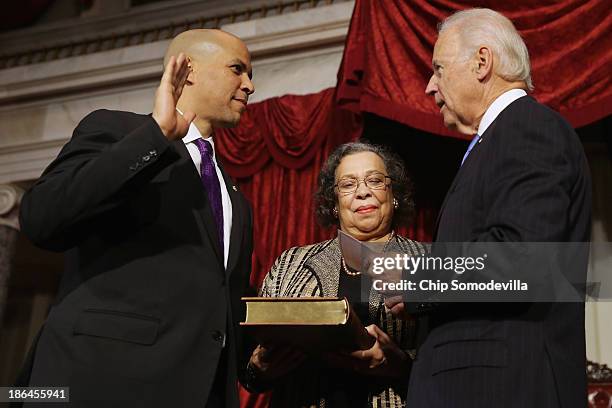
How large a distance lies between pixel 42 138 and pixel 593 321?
376 centimetres

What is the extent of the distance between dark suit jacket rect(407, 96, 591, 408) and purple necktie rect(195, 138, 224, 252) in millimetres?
670

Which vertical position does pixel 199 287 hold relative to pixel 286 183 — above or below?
below

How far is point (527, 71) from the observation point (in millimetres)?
2109

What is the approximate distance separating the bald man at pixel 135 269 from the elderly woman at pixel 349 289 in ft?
1.41

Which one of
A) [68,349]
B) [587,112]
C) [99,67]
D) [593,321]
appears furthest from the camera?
[99,67]

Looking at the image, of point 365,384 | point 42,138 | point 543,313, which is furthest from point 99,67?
point 543,313

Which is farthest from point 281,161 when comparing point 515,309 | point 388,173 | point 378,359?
point 515,309

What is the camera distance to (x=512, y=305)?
68.7 inches

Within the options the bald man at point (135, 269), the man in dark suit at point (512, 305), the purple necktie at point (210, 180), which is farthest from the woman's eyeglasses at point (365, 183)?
the man in dark suit at point (512, 305)

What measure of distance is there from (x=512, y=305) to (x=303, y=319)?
0.52 metres

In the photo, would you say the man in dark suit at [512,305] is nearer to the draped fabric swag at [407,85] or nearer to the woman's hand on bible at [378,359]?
the woman's hand on bible at [378,359]

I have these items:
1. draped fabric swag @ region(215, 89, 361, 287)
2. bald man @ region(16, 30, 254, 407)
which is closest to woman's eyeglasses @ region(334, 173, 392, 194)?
bald man @ region(16, 30, 254, 407)

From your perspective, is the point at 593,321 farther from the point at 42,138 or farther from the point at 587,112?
the point at 42,138

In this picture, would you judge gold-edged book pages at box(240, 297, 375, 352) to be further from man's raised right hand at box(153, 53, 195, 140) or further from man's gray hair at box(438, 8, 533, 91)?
man's gray hair at box(438, 8, 533, 91)
